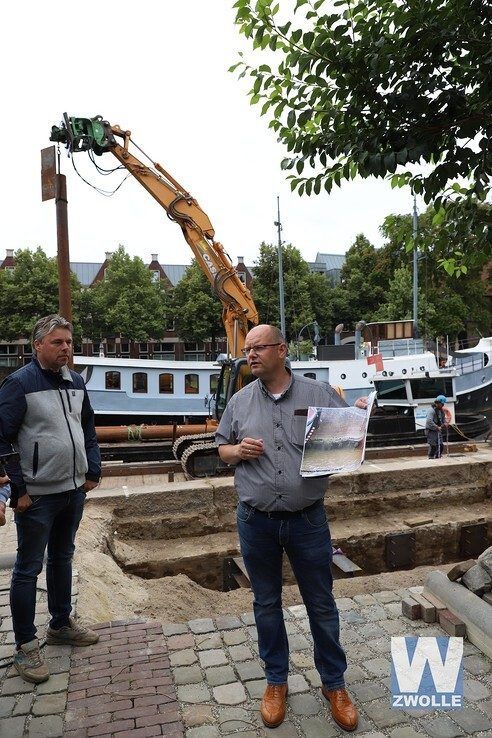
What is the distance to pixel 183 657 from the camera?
10.8 ft

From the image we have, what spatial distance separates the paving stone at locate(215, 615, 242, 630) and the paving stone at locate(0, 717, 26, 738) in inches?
54.3

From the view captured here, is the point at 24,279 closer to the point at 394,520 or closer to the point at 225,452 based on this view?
the point at 394,520

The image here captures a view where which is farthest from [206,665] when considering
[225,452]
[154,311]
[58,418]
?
[154,311]

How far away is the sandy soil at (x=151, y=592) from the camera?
4406 mm

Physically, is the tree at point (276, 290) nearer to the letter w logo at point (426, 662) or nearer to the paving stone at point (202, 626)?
the paving stone at point (202, 626)

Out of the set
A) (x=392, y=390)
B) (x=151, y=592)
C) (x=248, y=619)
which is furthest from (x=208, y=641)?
(x=392, y=390)

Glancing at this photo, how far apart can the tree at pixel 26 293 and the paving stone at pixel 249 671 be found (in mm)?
29801

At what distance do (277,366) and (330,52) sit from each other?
2.22m

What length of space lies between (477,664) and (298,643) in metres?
1.09

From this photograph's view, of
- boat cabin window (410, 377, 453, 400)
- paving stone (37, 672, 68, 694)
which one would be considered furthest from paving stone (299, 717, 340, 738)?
boat cabin window (410, 377, 453, 400)

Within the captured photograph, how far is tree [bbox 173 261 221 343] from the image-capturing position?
3266 cm

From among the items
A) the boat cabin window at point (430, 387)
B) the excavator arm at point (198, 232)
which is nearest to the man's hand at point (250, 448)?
the excavator arm at point (198, 232)

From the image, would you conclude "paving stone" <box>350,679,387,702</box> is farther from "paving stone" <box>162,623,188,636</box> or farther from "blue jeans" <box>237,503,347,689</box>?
"paving stone" <box>162,623,188,636</box>

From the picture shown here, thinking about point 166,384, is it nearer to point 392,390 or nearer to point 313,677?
point 392,390
